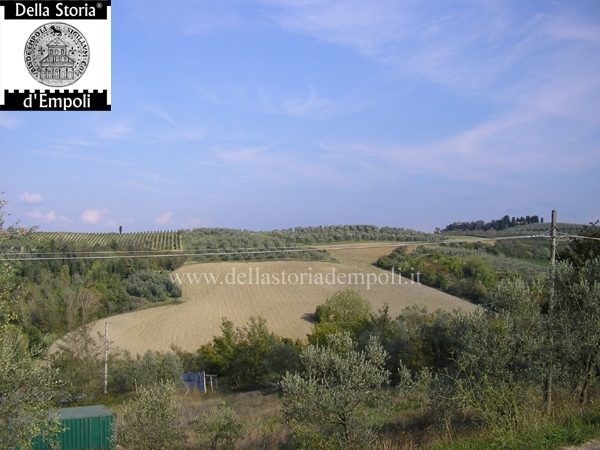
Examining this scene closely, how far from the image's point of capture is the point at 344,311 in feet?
119

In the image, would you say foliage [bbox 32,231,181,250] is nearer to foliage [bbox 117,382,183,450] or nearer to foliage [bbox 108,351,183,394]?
foliage [bbox 108,351,183,394]

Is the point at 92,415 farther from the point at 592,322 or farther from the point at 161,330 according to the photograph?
the point at 161,330

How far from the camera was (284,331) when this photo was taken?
37.2 meters

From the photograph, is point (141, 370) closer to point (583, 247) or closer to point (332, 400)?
point (583, 247)

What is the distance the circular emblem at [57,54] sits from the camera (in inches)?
362

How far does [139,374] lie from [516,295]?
25.2 metres

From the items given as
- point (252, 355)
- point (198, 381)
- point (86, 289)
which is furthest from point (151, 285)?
point (252, 355)

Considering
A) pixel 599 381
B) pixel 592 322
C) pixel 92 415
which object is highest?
pixel 592 322

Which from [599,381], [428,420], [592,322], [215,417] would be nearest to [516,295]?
[592,322]

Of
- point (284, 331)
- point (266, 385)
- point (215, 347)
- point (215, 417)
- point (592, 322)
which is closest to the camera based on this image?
point (592, 322)

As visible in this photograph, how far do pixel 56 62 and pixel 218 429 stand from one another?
31.1 ft

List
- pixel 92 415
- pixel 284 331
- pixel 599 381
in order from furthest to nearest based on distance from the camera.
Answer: pixel 284 331
pixel 92 415
pixel 599 381

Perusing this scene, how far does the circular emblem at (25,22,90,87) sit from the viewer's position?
→ 9.19 meters

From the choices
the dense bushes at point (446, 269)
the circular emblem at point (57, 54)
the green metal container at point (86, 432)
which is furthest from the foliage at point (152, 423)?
the dense bushes at point (446, 269)
